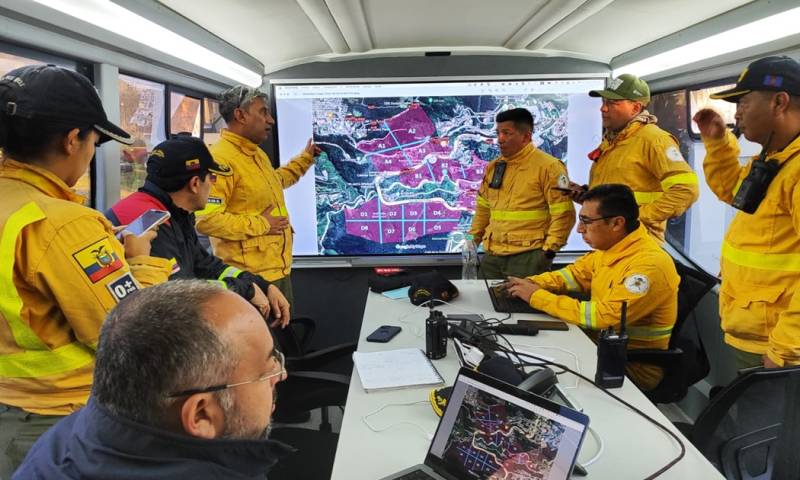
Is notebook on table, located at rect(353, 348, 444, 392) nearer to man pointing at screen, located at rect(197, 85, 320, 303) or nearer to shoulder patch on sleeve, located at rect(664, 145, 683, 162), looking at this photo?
man pointing at screen, located at rect(197, 85, 320, 303)

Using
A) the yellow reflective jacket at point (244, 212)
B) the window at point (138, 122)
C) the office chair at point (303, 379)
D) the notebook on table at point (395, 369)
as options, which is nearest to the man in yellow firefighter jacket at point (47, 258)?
the notebook on table at point (395, 369)

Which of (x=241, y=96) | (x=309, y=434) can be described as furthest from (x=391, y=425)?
(x=241, y=96)

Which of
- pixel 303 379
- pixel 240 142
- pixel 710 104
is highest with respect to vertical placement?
pixel 710 104

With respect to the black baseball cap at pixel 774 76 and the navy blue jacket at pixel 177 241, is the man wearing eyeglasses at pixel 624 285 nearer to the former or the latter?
the black baseball cap at pixel 774 76

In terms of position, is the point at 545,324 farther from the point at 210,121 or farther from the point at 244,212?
the point at 210,121

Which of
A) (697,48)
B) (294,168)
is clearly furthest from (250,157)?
(697,48)

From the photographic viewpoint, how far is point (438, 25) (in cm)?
297

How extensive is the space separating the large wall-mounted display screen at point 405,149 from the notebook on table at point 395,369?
2087mm

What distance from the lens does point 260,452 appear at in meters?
0.79

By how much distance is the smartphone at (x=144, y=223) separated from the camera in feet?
4.92

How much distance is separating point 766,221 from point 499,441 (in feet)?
4.67

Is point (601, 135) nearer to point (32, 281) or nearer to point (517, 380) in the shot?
point (517, 380)

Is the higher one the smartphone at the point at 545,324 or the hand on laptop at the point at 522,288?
the hand on laptop at the point at 522,288

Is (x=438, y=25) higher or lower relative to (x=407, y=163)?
higher
